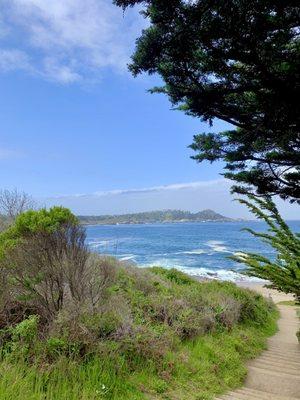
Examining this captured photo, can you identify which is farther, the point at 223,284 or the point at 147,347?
the point at 223,284

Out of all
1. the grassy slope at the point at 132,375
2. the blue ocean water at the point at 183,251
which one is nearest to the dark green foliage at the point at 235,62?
the blue ocean water at the point at 183,251

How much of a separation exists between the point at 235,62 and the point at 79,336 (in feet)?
18.2

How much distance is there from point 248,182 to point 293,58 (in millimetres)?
4115

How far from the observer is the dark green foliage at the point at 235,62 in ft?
18.1

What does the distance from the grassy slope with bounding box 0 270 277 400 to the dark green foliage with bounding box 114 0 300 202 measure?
4.09m

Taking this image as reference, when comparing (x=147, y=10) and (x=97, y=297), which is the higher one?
(x=147, y=10)

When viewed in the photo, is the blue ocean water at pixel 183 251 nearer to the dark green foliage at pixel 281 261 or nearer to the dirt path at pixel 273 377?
the dark green foliage at pixel 281 261

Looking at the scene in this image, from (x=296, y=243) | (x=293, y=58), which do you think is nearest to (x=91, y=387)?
(x=296, y=243)

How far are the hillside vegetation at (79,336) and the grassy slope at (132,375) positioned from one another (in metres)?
0.01

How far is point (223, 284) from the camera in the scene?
39.5 feet

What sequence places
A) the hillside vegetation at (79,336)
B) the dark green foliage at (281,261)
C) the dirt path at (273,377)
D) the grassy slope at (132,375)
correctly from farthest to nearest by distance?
the dirt path at (273,377)
the hillside vegetation at (79,336)
the grassy slope at (132,375)
the dark green foliage at (281,261)

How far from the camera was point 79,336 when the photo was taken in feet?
15.1

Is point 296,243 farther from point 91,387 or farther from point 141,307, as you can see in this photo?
point 141,307

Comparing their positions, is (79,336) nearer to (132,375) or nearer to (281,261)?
(132,375)
